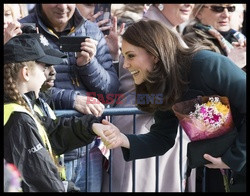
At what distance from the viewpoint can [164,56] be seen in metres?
5.09

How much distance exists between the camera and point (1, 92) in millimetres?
4996

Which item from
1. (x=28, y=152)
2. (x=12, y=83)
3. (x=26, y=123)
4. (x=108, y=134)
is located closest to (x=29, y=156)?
(x=28, y=152)

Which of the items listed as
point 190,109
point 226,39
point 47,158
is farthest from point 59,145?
point 226,39

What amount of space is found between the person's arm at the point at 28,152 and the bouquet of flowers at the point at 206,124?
86 cm

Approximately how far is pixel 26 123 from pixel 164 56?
0.93m

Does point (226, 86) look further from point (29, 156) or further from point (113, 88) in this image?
point (113, 88)

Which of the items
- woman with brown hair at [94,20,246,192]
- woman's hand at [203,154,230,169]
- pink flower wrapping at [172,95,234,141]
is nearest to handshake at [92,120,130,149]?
woman with brown hair at [94,20,246,192]

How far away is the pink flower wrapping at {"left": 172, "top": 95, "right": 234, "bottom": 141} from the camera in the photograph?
5.00 m

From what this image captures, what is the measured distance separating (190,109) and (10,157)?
1.13m

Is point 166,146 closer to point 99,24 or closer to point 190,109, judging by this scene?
point 190,109

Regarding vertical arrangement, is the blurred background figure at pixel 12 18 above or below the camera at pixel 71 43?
above

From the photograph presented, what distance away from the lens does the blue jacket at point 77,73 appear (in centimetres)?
601

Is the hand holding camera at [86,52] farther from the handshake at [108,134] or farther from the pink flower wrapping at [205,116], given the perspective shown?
the pink flower wrapping at [205,116]

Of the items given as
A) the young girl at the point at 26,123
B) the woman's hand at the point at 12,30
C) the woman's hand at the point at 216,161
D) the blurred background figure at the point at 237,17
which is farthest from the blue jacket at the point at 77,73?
the blurred background figure at the point at 237,17
